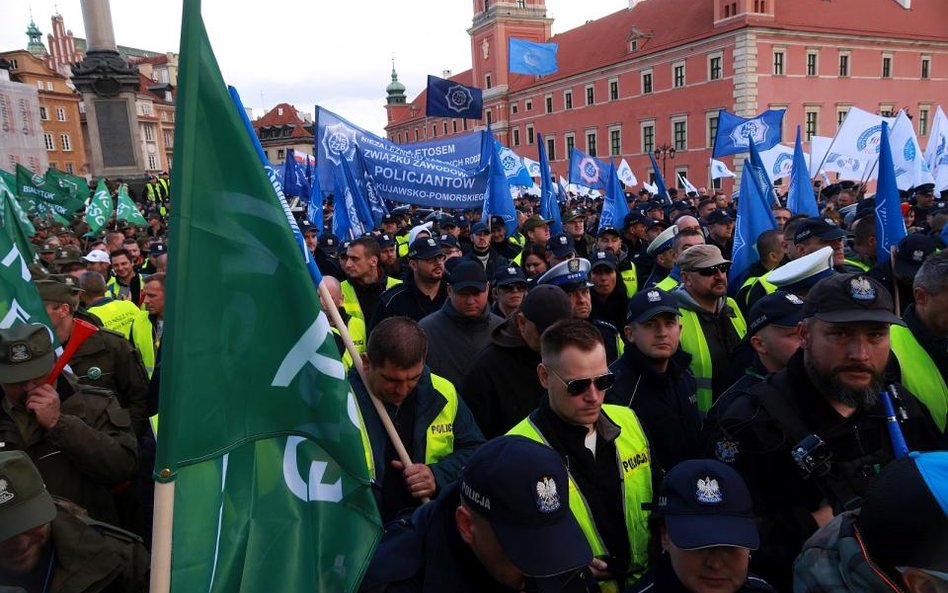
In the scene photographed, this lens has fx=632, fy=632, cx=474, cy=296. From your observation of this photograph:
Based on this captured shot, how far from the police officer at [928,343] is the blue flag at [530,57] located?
60.9ft

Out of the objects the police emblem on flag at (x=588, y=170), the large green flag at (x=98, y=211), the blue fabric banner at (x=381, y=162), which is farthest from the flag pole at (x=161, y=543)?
the police emblem on flag at (x=588, y=170)

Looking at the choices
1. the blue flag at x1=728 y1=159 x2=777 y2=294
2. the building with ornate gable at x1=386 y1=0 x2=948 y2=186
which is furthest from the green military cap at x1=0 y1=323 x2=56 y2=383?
the building with ornate gable at x1=386 y1=0 x2=948 y2=186

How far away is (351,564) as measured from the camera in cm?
182

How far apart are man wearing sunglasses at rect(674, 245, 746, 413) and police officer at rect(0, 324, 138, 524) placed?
314 cm

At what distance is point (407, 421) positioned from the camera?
287 cm

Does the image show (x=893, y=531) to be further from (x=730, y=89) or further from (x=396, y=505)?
(x=730, y=89)

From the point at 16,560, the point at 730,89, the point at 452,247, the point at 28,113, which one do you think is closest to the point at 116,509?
the point at 16,560

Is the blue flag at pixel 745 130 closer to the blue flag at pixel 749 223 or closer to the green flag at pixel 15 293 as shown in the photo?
the blue flag at pixel 749 223

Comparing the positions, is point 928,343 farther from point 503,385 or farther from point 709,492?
point 503,385

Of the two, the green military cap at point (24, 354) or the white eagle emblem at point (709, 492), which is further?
the green military cap at point (24, 354)

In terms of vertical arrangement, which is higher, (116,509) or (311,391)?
(311,391)

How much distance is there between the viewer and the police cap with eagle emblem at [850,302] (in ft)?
7.67

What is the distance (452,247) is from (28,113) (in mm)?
57815

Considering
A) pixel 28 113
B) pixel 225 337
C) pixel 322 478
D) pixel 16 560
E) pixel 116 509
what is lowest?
pixel 116 509
